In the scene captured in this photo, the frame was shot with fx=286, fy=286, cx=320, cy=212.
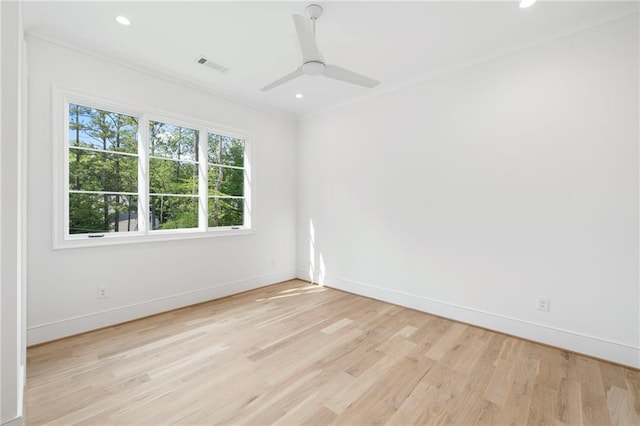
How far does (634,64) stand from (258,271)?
4490 millimetres

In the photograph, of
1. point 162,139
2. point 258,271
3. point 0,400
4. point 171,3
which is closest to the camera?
point 0,400

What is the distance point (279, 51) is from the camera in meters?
2.86

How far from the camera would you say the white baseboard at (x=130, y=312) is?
2.58 meters

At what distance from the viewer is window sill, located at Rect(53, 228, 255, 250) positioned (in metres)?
2.72

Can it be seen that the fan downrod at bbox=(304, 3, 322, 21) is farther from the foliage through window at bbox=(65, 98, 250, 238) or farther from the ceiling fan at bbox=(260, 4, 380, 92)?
the foliage through window at bbox=(65, 98, 250, 238)

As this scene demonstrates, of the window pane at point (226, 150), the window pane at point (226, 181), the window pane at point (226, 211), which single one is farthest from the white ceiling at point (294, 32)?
the window pane at point (226, 211)

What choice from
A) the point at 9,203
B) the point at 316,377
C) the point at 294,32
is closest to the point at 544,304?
the point at 316,377

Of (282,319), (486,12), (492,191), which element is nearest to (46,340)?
(282,319)

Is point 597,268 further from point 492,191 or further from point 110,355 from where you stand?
point 110,355

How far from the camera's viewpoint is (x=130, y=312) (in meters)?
3.07

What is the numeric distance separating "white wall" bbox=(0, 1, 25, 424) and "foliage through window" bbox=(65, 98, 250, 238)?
1592mm

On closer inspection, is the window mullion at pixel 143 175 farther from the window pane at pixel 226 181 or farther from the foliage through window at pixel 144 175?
the window pane at pixel 226 181

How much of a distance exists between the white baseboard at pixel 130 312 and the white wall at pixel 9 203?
1506 mm

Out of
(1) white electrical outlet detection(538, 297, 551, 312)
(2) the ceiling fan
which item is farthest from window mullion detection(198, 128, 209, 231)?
(1) white electrical outlet detection(538, 297, 551, 312)
